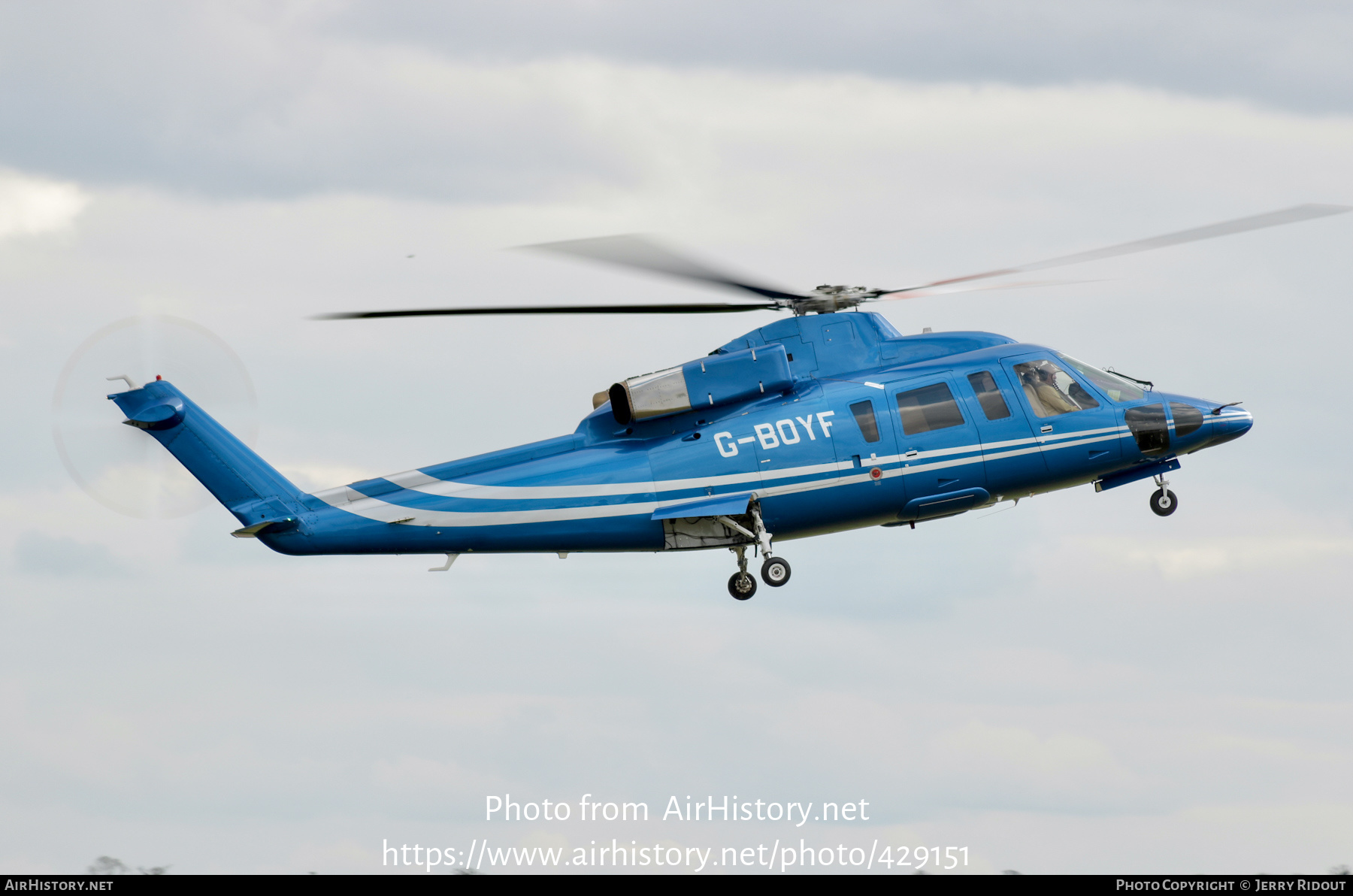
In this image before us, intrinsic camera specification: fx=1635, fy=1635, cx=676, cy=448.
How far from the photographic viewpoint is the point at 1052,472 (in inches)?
1320

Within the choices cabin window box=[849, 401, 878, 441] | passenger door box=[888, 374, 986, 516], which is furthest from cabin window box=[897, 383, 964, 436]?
cabin window box=[849, 401, 878, 441]

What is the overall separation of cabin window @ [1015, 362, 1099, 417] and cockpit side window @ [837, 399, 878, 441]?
3365mm

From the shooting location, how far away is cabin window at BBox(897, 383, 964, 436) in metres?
32.5

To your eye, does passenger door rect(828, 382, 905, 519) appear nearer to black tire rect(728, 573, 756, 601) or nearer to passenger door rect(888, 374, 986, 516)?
passenger door rect(888, 374, 986, 516)

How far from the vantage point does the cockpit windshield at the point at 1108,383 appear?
1345 inches

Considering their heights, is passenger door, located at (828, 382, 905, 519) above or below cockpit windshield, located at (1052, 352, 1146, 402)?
below

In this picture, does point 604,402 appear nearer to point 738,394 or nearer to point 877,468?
point 738,394

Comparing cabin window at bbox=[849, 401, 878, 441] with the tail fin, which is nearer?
the tail fin

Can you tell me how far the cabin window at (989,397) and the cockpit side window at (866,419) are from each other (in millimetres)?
2305

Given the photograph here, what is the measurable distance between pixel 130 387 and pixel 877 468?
14731 millimetres

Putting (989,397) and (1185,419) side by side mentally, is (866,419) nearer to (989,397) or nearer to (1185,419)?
(989,397)

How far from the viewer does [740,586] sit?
3219 centimetres
